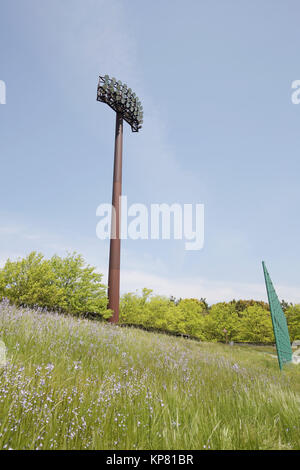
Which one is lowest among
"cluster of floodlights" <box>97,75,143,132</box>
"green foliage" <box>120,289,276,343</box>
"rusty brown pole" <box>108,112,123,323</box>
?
"green foliage" <box>120,289,276,343</box>

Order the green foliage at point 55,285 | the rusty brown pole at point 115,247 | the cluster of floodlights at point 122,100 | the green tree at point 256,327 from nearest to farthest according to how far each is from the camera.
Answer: the green foliage at point 55,285
the rusty brown pole at point 115,247
the cluster of floodlights at point 122,100
the green tree at point 256,327

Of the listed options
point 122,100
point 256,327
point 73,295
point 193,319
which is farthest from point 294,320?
point 122,100

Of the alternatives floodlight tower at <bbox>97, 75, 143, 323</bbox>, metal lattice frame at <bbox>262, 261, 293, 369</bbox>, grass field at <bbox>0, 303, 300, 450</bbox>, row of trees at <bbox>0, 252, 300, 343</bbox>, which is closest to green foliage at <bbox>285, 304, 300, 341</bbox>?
row of trees at <bbox>0, 252, 300, 343</bbox>

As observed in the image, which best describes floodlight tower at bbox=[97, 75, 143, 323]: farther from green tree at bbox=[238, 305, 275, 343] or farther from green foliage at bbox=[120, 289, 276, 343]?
green tree at bbox=[238, 305, 275, 343]

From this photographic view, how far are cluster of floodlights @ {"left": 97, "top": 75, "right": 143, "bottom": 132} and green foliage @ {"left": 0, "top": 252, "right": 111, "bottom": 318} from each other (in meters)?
15.8

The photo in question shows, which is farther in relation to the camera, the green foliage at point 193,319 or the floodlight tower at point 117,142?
the green foliage at point 193,319

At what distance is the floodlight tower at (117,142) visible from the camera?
19.8 metres

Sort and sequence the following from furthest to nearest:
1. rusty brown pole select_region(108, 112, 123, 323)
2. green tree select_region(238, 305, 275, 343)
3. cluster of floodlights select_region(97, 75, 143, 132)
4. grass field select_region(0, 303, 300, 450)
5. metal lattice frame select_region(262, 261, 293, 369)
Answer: green tree select_region(238, 305, 275, 343) → cluster of floodlights select_region(97, 75, 143, 132) → rusty brown pole select_region(108, 112, 123, 323) → metal lattice frame select_region(262, 261, 293, 369) → grass field select_region(0, 303, 300, 450)

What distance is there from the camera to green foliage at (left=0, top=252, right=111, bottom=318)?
14641 mm

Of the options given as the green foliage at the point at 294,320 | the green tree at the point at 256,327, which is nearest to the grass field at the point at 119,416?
the green tree at the point at 256,327

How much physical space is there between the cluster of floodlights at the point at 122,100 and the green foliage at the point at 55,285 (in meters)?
15.8

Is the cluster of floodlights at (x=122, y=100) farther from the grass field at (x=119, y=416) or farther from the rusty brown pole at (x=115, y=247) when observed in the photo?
the grass field at (x=119, y=416)

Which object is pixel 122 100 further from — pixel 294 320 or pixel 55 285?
pixel 294 320
